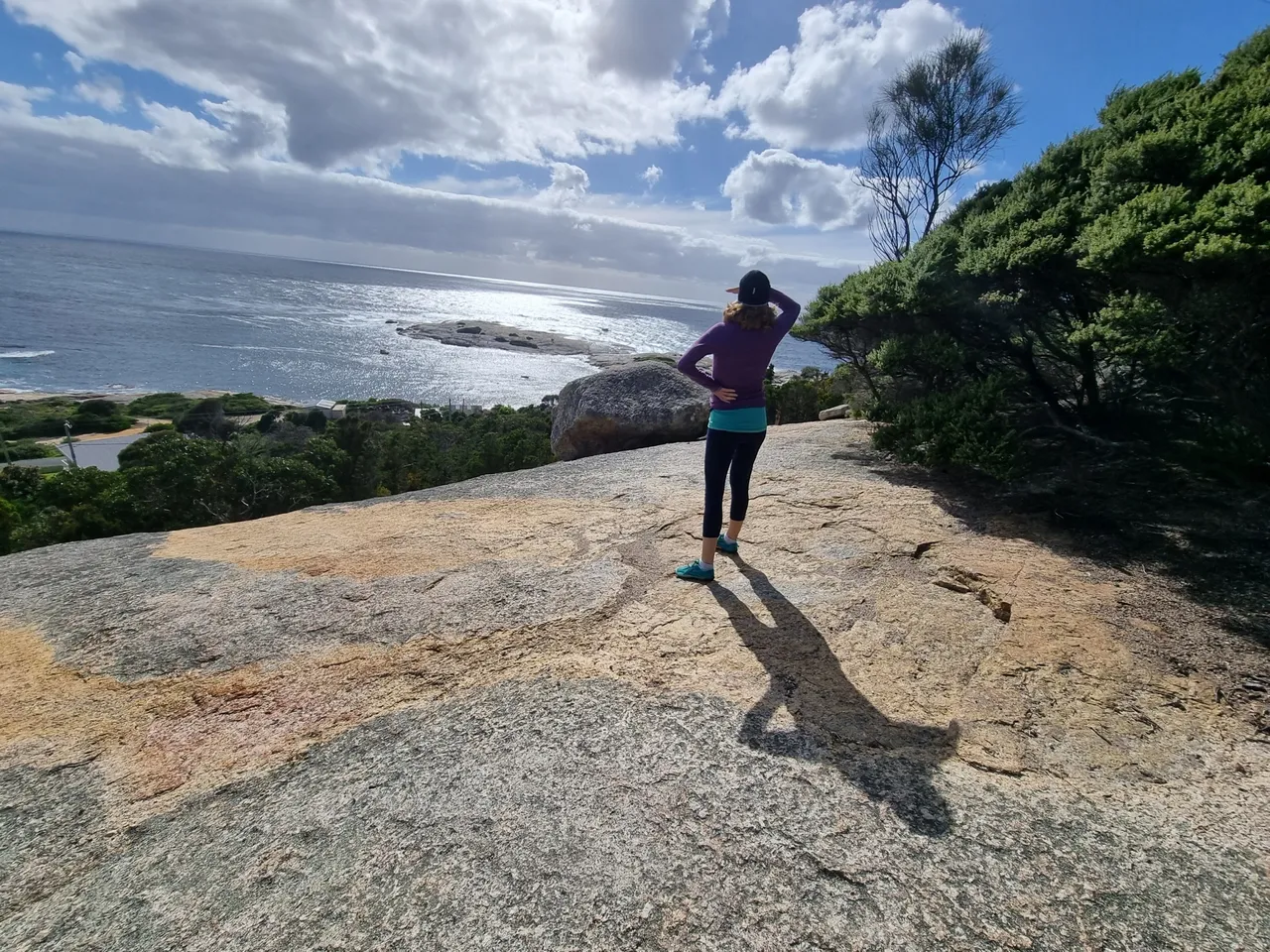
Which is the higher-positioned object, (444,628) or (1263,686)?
(1263,686)

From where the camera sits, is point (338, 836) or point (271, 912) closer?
point (271, 912)

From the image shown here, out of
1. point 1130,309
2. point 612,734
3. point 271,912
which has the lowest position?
point 271,912

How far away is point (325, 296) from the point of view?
5906 inches

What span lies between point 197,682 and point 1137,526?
670cm

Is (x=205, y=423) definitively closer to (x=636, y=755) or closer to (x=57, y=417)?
(x=57, y=417)

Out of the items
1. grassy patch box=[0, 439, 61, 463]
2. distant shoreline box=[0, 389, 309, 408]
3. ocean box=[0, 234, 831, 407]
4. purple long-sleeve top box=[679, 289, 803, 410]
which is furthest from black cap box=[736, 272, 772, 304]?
distant shoreline box=[0, 389, 309, 408]

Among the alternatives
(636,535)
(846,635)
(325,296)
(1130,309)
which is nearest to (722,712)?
(846,635)

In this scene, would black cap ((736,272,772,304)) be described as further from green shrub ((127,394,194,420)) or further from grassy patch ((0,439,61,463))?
green shrub ((127,394,194,420))

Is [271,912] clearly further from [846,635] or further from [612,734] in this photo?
[846,635]

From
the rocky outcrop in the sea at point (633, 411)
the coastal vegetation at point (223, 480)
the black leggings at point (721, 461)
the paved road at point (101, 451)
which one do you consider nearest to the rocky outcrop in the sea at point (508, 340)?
the paved road at point (101, 451)

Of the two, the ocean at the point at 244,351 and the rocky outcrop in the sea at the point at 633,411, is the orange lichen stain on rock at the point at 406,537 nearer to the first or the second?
the rocky outcrop in the sea at the point at 633,411

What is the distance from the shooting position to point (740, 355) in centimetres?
409

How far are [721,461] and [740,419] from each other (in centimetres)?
32

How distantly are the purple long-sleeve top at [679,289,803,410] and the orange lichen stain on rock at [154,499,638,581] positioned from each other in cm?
184
